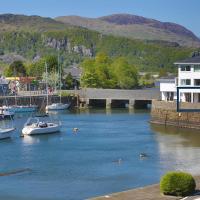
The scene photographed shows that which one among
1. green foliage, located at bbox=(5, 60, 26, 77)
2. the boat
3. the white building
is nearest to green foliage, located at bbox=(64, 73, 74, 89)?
green foliage, located at bbox=(5, 60, 26, 77)

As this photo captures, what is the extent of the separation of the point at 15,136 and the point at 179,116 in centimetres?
1934

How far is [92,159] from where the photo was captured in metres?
49.2

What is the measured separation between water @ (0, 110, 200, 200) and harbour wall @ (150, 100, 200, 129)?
6.72 feet

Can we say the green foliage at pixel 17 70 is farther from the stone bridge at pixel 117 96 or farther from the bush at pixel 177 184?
the bush at pixel 177 184

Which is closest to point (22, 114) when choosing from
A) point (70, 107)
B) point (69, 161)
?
point (70, 107)

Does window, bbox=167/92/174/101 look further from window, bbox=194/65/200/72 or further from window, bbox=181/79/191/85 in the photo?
window, bbox=194/65/200/72

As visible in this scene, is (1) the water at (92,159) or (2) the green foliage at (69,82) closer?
(1) the water at (92,159)

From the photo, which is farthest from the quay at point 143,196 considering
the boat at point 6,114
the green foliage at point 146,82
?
the green foliage at point 146,82

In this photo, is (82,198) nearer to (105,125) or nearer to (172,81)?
(105,125)

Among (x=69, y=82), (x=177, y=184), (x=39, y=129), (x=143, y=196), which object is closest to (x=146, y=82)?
(x=69, y=82)

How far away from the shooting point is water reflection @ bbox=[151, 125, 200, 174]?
150 feet

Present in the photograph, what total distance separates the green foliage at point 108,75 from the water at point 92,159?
4546 centimetres

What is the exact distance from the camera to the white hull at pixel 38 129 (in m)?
66.3

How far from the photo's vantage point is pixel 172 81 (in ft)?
269
